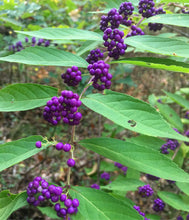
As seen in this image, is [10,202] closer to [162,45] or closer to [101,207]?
[101,207]

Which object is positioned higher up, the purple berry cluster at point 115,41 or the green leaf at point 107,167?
the purple berry cluster at point 115,41

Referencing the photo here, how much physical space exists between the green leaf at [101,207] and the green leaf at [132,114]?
0.44 metres

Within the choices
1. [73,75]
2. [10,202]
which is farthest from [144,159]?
[10,202]

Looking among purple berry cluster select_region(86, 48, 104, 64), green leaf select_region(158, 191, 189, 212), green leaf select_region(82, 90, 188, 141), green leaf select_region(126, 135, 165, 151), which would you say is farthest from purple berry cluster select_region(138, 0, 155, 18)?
green leaf select_region(158, 191, 189, 212)

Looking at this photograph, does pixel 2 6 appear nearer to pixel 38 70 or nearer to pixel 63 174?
pixel 63 174

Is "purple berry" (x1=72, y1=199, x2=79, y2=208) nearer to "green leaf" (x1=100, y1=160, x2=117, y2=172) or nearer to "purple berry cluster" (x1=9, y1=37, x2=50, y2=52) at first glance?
"green leaf" (x1=100, y1=160, x2=117, y2=172)

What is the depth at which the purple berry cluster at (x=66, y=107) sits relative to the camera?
1.23 meters

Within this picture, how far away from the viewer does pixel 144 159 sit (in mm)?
1134

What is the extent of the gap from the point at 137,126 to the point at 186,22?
832mm

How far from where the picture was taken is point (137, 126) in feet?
3.48

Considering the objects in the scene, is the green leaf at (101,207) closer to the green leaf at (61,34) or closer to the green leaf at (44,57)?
the green leaf at (44,57)

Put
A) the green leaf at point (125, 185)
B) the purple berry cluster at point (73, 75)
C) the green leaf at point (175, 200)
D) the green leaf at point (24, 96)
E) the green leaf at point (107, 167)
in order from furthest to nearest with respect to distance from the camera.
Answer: the green leaf at point (107, 167) → the green leaf at point (175, 200) → the green leaf at point (125, 185) → the purple berry cluster at point (73, 75) → the green leaf at point (24, 96)

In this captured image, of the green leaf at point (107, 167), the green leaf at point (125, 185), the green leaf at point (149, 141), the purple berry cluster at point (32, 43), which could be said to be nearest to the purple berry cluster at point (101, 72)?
the green leaf at point (125, 185)

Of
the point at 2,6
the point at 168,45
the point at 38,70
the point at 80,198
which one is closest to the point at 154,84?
the point at 38,70
